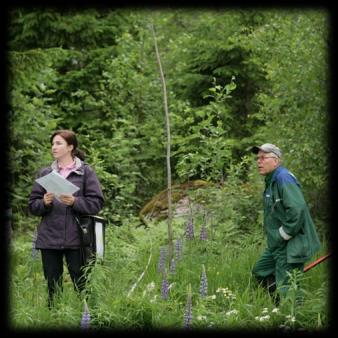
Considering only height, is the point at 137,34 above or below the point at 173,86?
above

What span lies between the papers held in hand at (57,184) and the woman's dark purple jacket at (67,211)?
144 mm

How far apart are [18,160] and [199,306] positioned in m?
5.64

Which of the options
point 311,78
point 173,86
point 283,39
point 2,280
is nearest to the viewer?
point 2,280

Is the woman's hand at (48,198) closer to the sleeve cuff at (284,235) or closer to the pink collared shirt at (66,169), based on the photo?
the pink collared shirt at (66,169)

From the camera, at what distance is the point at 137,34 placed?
13016mm

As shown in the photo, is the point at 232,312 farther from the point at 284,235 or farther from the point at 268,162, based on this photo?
the point at 268,162

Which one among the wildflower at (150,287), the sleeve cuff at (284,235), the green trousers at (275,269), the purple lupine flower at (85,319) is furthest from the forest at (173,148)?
the sleeve cuff at (284,235)

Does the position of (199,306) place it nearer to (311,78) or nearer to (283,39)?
(311,78)

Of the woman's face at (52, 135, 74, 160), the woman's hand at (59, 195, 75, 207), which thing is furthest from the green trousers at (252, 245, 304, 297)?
the woman's face at (52, 135, 74, 160)

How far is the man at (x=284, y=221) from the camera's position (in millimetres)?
4945

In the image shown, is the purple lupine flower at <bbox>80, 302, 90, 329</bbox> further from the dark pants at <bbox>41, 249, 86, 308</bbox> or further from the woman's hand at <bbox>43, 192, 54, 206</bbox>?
the woman's hand at <bbox>43, 192, 54, 206</bbox>

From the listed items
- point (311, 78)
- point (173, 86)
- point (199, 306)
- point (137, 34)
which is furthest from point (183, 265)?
point (137, 34)

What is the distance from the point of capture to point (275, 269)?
17.6ft

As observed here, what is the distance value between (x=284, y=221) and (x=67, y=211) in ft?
6.36
